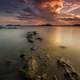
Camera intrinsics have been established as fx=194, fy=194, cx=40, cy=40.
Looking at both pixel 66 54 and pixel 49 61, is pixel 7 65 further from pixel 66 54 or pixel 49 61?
pixel 66 54

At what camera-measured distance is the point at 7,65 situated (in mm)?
4934

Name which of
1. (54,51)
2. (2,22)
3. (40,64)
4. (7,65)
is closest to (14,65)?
(7,65)

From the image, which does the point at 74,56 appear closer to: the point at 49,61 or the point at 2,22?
the point at 49,61

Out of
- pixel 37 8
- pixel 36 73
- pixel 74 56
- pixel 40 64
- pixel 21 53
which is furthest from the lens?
pixel 37 8

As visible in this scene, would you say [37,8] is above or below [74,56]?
above

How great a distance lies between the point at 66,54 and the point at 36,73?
178 cm

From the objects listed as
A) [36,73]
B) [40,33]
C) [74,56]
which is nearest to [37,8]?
[40,33]

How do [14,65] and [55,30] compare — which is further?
[55,30]

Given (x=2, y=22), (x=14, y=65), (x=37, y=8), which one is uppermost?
(x=37, y=8)

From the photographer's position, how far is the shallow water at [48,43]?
18.5 feet

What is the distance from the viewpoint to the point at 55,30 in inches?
313

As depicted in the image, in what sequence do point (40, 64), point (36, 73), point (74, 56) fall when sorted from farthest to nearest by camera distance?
point (74, 56) < point (40, 64) < point (36, 73)

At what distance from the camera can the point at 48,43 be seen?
697 cm

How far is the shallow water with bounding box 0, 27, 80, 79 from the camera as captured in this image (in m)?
Result: 5.64
